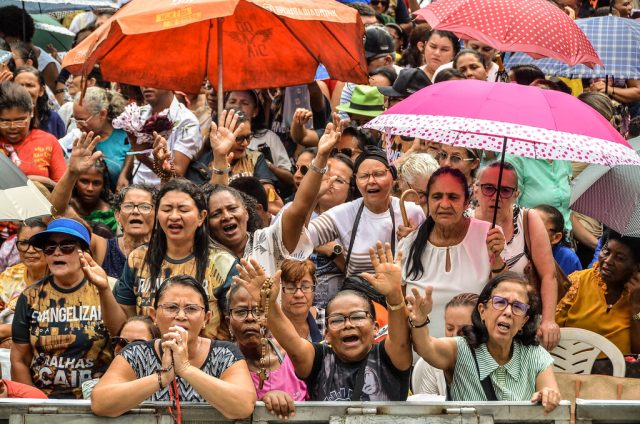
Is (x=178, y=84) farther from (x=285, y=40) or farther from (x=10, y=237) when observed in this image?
(x=10, y=237)

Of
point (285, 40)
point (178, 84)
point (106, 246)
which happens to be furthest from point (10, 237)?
point (285, 40)

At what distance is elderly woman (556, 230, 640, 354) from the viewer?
340 inches

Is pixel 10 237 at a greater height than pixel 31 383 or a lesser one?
greater

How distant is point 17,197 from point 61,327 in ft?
2.81

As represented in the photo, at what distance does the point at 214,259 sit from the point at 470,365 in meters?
1.86

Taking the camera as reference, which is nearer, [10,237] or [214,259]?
[214,259]

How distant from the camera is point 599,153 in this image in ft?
25.0

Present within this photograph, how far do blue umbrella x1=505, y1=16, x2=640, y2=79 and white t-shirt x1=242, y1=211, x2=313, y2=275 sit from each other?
4107mm

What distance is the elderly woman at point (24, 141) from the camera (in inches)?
415

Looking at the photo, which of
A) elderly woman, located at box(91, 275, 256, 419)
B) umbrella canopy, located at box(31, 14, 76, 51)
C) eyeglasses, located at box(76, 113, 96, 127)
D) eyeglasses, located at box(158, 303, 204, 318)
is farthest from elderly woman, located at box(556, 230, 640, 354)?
umbrella canopy, located at box(31, 14, 76, 51)

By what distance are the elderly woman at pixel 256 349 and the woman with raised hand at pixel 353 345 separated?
0.28 feet

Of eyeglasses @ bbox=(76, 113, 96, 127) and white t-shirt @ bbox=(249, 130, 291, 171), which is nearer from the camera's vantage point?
white t-shirt @ bbox=(249, 130, 291, 171)

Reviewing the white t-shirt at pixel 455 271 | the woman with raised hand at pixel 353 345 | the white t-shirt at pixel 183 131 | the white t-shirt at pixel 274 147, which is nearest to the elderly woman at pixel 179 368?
the woman with raised hand at pixel 353 345

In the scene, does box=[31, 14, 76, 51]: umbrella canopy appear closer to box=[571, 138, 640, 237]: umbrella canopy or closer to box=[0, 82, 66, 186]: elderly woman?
box=[0, 82, 66, 186]: elderly woman
